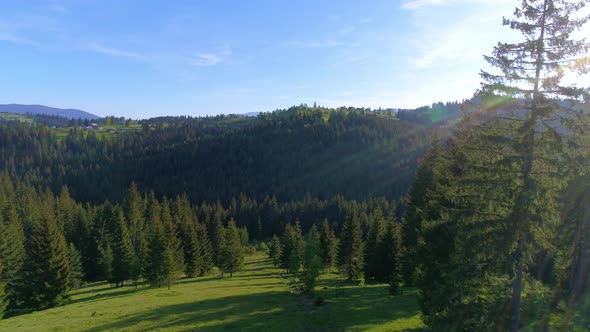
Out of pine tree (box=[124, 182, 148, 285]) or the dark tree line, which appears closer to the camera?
the dark tree line

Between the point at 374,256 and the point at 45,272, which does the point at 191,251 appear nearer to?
the point at 45,272

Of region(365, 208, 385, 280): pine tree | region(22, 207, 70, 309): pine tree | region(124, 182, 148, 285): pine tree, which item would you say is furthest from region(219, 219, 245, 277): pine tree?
region(365, 208, 385, 280): pine tree

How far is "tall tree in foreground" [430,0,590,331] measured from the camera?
13.0 meters

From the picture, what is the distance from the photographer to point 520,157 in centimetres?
1358

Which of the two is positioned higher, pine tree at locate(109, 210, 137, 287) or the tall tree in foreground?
the tall tree in foreground

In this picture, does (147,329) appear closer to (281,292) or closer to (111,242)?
(281,292)

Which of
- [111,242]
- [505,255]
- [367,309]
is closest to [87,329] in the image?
[367,309]

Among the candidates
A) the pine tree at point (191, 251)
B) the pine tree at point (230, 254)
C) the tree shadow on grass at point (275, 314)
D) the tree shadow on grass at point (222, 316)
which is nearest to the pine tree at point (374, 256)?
the tree shadow on grass at point (275, 314)

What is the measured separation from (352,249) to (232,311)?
28.2 meters

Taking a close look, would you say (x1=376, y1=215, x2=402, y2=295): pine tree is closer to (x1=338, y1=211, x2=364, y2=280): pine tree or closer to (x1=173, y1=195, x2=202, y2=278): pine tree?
(x1=338, y1=211, x2=364, y2=280): pine tree

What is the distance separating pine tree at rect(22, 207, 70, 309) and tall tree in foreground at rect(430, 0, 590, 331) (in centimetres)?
5173

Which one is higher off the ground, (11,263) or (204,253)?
(11,263)

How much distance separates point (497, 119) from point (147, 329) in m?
32.0

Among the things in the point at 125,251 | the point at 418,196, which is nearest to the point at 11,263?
the point at 125,251
